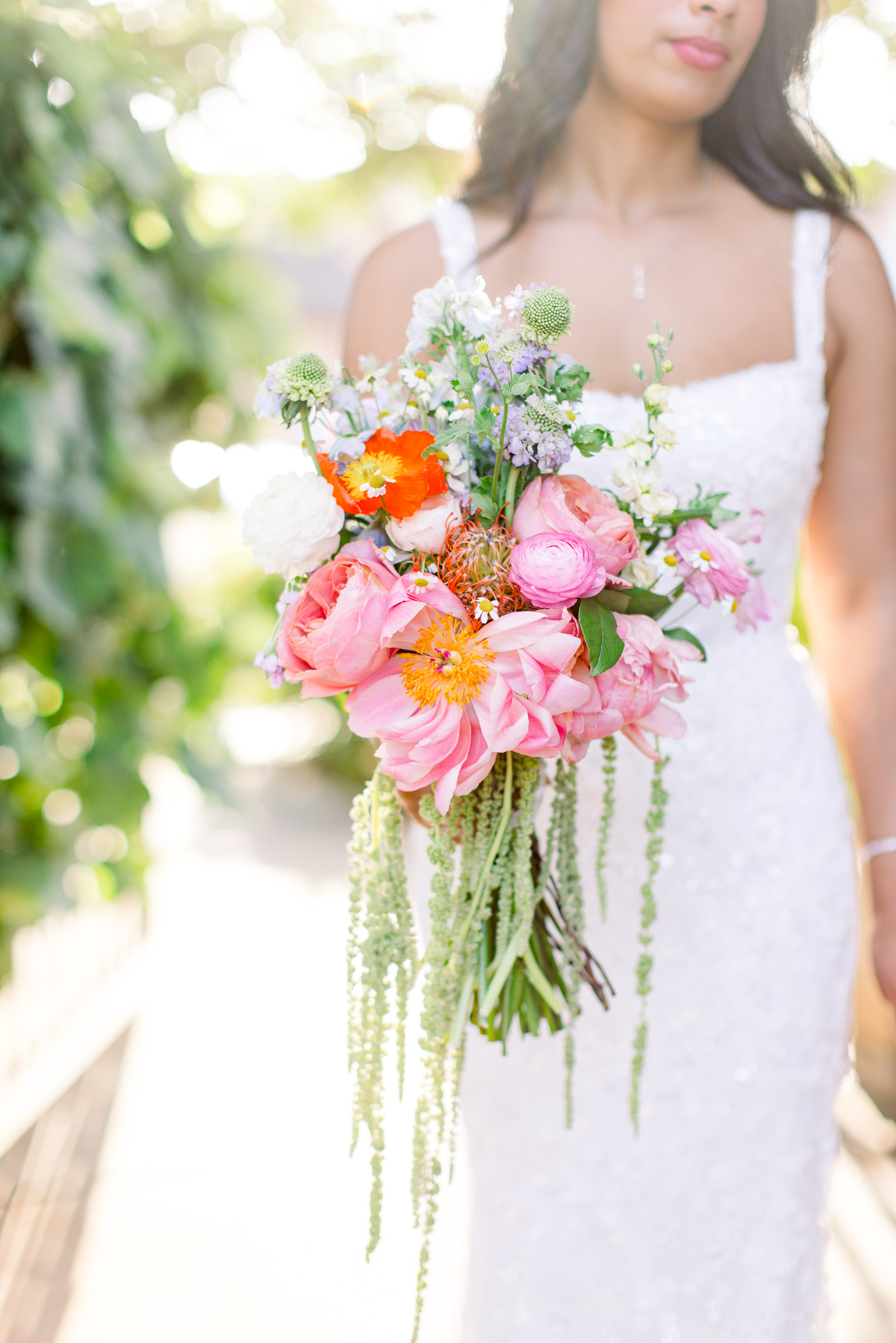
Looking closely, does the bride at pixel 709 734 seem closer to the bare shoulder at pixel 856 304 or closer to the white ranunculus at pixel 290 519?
the bare shoulder at pixel 856 304

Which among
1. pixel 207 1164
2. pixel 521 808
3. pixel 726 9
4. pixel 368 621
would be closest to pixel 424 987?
pixel 521 808

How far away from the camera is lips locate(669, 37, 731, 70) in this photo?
4.09ft

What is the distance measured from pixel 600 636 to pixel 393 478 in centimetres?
21

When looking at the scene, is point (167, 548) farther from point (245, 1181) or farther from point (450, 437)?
point (450, 437)

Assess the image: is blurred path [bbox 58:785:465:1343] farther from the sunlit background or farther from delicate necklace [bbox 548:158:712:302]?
delicate necklace [bbox 548:158:712:302]

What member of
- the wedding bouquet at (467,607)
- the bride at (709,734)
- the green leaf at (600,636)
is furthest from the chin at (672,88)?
the green leaf at (600,636)

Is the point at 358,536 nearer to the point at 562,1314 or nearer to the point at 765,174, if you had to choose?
the point at 765,174

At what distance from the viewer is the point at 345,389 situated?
921 millimetres

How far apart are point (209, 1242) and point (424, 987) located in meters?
1.96

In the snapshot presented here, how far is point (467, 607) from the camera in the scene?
2.86ft

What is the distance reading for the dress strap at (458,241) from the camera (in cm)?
137

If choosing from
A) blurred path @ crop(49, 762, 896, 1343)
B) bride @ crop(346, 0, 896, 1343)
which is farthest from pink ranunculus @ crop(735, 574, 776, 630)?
blurred path @ crop(49, 762, 896, 1343)

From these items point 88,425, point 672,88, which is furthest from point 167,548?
point 672,88

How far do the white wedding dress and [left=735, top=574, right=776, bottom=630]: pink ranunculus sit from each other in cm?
31
